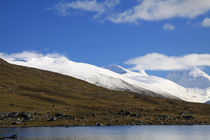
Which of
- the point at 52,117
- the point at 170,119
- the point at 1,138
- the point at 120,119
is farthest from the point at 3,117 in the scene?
the point at 170,119

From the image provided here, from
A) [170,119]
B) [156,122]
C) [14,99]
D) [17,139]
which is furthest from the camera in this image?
[14,99]

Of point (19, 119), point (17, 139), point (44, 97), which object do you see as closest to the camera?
point (17, 139)

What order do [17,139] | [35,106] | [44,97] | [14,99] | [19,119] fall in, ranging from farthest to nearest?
1. [44,97]
2. [14,99]
3. [35,106]
4. [19,119]
5. [17,139]

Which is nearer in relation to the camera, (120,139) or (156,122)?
(120,139)

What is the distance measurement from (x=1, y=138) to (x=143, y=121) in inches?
2878

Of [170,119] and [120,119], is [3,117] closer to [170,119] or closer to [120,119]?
[120,119]

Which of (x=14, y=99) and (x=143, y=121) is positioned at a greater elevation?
(x=14, y=99)

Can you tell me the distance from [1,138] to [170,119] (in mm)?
90085

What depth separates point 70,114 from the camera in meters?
145

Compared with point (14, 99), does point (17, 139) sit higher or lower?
lower

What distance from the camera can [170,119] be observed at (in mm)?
150000

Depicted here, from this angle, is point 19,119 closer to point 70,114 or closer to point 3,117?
A: point 3,117

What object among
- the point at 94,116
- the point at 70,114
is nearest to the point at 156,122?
the point at 94,116

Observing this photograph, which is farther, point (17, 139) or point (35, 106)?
point (35, 106)
